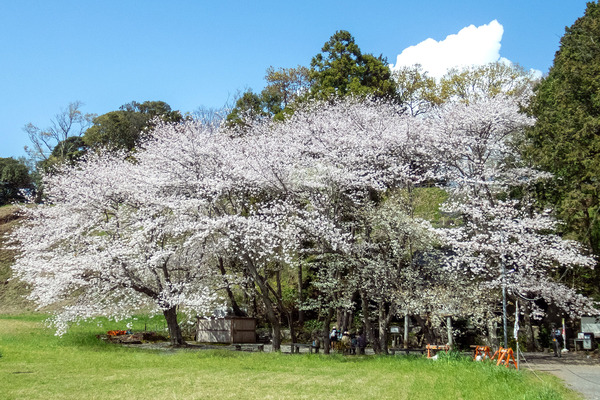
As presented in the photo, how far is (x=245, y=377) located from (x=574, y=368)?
12.4 meters

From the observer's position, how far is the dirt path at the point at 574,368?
14.1m

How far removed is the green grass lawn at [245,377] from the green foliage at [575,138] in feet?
29.3

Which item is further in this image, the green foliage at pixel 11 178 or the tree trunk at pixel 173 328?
the green foliage at pixel 11 178

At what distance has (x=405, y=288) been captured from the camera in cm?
2050

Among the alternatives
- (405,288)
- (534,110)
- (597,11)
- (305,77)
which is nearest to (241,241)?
(405,288)

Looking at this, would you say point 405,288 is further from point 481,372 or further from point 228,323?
point 228,323

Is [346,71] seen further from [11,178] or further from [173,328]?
[11,178]

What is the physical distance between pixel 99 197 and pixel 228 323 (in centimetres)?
862

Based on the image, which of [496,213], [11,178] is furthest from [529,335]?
[11,178]

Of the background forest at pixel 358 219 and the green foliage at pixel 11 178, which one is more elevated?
the green foliage at pixel 11 178

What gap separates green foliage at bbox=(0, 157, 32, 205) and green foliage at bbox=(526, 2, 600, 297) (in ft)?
173

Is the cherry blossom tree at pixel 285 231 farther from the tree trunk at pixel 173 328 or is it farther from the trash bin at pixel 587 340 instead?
the trash bin at pixel 587 340

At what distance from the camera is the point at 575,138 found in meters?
21.6

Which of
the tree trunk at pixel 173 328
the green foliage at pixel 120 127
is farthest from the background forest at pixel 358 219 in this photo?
the green foliage at pixel 120 127
